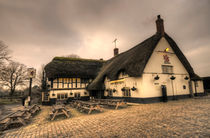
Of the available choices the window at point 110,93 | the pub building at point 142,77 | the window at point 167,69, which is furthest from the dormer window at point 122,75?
the window at point 167,69

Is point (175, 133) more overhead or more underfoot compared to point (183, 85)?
more underfoot

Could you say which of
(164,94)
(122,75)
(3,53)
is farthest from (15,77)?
(164,94)

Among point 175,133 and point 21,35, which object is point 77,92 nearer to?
point 21,35

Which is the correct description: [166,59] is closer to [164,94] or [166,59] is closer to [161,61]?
[161,61]

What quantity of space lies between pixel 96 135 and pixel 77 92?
16.8m

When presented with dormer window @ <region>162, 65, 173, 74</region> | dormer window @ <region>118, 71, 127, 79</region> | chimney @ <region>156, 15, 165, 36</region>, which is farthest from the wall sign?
dormer window @ <region>118, 71, 127, 79</region>

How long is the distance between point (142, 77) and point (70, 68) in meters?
13.6

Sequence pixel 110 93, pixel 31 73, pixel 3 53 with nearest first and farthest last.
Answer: pixel 31 73
pixel 110 93
pixel 3 53

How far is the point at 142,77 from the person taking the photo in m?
12.6

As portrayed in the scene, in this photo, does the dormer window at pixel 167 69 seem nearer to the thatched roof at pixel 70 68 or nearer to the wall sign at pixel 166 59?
the wall sign at pixel 166 59

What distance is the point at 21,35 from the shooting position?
47.8ft

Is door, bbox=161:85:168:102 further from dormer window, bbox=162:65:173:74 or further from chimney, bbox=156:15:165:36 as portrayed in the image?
chimney, bbox=156:15:165:36

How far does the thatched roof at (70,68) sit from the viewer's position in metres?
18.2

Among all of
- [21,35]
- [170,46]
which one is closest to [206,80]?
[170,46]
